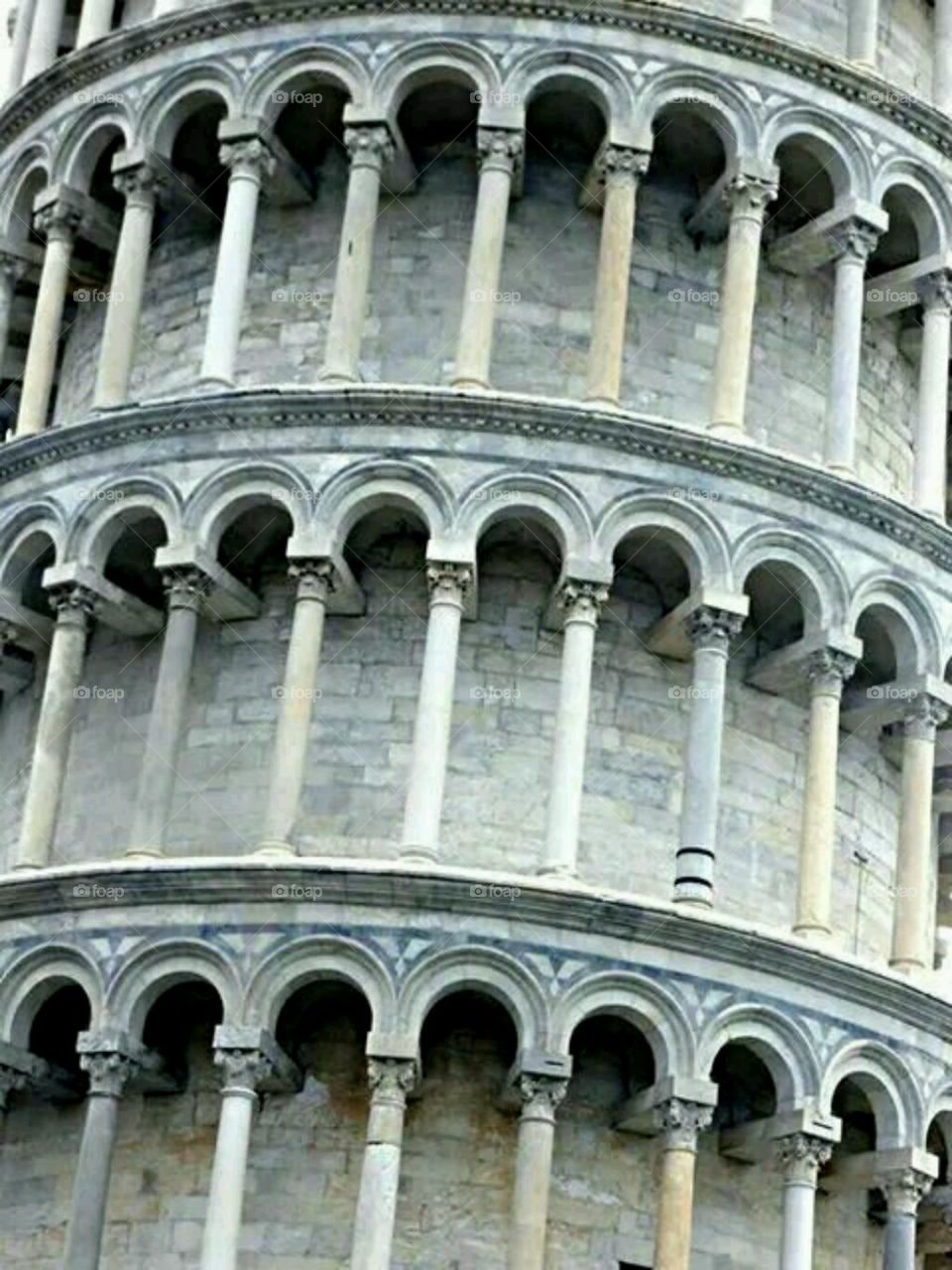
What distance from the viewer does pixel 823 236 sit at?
1033 inches

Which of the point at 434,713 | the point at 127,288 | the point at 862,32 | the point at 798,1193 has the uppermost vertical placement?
the point at 862,32

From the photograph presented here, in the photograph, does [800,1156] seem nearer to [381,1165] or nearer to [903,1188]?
[903,1188]

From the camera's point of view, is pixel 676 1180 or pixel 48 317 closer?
pixel 676 1180

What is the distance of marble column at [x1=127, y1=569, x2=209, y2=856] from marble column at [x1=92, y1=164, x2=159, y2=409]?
192 centimetres

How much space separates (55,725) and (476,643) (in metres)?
3.19

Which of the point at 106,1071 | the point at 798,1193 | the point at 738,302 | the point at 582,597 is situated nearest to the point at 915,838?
the point at 798,1193

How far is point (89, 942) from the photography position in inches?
901

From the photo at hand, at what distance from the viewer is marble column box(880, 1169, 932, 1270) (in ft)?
77.1

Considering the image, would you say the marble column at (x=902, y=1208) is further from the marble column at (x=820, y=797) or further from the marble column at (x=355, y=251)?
the marble column at (x=355, y=251)

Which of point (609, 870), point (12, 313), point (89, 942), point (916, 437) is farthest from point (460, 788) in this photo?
point (12, 313)

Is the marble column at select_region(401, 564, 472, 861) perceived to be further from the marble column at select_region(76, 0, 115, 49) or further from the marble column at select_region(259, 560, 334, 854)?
the marble column at select_region(76, 0, 115, 49)

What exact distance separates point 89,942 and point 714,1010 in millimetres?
4395

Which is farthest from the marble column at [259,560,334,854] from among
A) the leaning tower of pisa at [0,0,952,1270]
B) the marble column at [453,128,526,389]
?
the marble column at [453,128,526,389]

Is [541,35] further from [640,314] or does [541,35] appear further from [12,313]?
[12,313]
